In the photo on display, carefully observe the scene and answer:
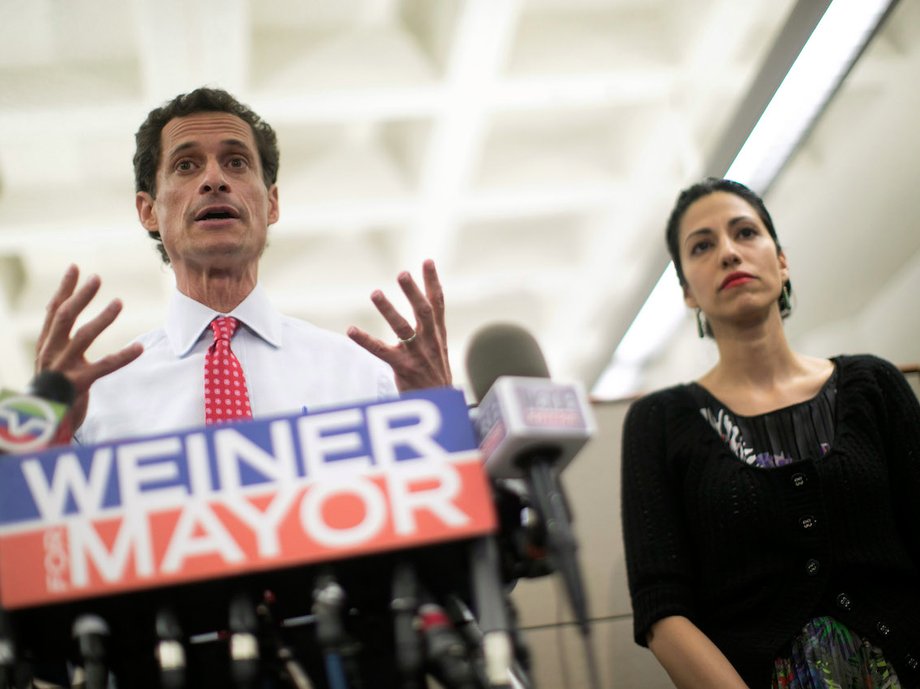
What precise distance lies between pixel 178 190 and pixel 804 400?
2.76ft

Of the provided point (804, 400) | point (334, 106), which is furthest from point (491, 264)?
point (804, 400)

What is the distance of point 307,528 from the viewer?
25.6 inches

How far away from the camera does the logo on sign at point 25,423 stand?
69 cm

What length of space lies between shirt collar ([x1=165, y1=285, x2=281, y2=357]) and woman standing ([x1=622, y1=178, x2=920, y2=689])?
0.51 m

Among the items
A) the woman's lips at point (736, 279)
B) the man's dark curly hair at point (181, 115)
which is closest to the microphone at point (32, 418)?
the man's dark curly hair at point (181, 115)

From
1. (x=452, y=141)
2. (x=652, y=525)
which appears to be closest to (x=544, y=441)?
(x=652, y=525)

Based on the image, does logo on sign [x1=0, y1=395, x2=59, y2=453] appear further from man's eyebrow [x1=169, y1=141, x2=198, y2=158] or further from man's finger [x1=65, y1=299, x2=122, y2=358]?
man's eyebrow [x1=169, y1=141, x2=198, y2=158]

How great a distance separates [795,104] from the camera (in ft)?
9.02

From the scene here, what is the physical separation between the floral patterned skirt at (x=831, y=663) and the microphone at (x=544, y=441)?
500 millimetres

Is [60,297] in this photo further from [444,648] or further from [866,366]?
[866,366]

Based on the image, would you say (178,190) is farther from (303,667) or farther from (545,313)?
(545,313)

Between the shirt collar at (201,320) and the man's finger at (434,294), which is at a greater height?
the shirt collar at (201,320)

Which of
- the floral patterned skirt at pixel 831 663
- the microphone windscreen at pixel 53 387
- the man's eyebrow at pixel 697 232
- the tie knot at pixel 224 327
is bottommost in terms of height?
the floral patterned skirt at pixel 831 663

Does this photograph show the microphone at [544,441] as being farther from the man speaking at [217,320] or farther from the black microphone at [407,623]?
the man speaking at [217,320]
